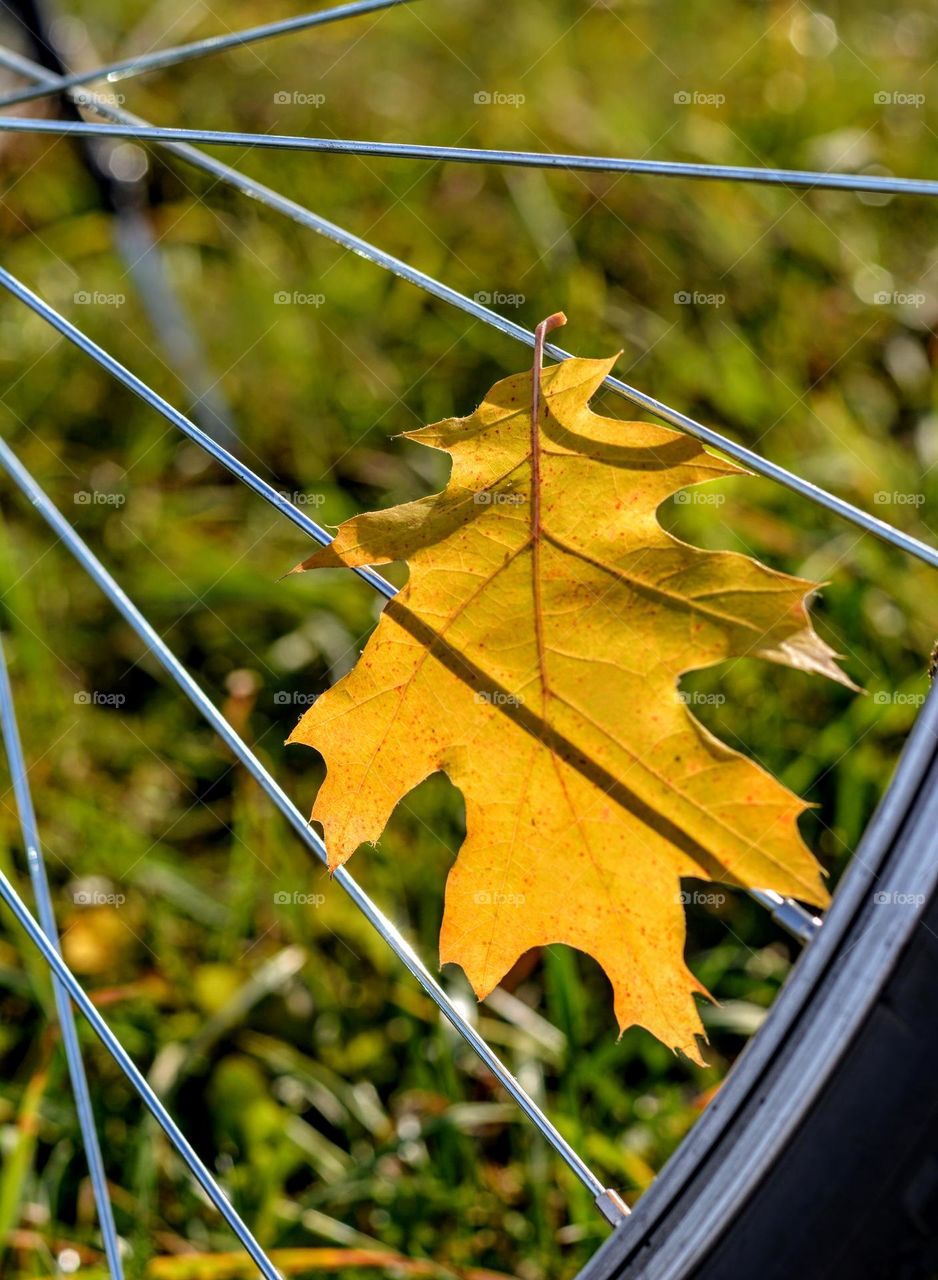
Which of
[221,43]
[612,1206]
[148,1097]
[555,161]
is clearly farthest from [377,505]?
[612,1206]

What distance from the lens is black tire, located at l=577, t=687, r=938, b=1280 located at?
Answer: 569mm

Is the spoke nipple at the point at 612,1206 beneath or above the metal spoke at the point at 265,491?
beneath

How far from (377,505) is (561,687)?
3.11ft

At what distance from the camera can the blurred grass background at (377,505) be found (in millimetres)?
1065

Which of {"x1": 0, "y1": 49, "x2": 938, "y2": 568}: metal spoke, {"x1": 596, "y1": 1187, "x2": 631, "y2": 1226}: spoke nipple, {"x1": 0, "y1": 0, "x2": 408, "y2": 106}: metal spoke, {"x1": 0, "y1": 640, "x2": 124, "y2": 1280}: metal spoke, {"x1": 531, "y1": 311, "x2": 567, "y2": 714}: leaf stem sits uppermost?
{"x1": 0, "y1": 0, "x2": 408, "y2": 106}: metal spoke

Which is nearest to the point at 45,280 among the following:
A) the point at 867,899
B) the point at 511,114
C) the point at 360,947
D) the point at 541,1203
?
the point at 511,114

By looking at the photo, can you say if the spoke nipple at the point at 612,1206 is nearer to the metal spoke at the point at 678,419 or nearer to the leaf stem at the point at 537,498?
the leaf stem at the point at 537,498

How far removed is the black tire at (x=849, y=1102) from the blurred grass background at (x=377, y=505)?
0.44 metres

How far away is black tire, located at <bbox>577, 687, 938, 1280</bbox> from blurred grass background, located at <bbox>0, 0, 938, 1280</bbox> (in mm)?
442

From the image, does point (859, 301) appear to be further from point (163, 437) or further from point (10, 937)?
point (10, 937)

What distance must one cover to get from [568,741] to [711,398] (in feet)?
3.42

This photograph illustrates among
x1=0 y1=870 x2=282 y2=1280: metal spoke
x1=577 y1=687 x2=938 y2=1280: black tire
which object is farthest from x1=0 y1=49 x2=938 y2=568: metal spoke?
x1=0 y1=870 x2=282 y2=1280: metal spoke

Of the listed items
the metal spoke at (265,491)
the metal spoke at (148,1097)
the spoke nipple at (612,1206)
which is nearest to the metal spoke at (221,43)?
the metal spoke at (265,491)

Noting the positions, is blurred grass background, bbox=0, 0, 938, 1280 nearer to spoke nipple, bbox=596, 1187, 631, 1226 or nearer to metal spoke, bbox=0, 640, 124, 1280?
metal spoke, bbox=0, 640, 124, 1280
